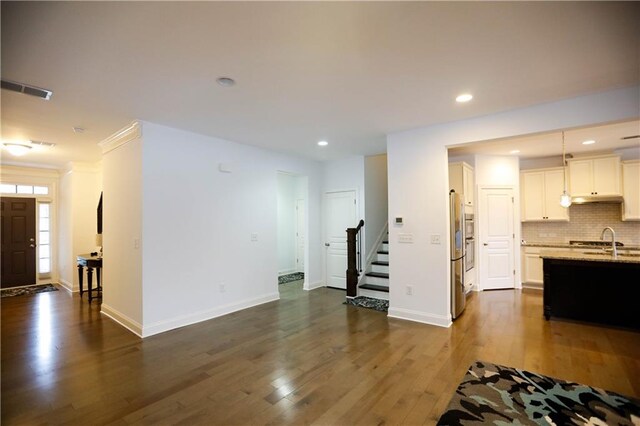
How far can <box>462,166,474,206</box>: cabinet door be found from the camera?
18.7 feet

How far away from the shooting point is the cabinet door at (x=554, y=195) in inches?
237

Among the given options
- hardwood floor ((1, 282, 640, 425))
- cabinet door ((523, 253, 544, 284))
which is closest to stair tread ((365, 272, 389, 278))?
hardwood floor ((1, 282, 640, 425))

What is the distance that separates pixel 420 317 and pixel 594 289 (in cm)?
245

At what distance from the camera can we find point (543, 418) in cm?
214

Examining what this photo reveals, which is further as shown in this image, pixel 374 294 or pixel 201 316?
pixel 374 294

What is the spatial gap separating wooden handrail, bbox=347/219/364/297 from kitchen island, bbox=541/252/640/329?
297cm

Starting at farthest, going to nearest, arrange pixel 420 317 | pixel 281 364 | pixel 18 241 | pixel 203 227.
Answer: pixel 18 241, pixel 203 227, pixel 420 317, pixel 281 364

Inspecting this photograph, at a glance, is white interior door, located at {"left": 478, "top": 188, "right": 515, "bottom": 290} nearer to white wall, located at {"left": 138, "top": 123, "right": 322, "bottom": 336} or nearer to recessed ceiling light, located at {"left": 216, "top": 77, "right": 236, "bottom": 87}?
white wall, located at {"left": 138, "top": 123, "right": 322, "bottom": 336}

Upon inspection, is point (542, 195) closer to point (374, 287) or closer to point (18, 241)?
point (374, 287)

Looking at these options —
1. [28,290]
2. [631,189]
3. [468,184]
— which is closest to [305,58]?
[468,184]

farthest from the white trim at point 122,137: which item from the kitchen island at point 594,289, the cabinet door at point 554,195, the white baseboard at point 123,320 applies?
the cabinet door at point 554,195

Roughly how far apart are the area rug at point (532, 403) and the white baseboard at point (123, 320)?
3.71 m

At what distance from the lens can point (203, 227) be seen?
4484 millimetres

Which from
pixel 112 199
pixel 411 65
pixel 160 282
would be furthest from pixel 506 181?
pixel 112 199
